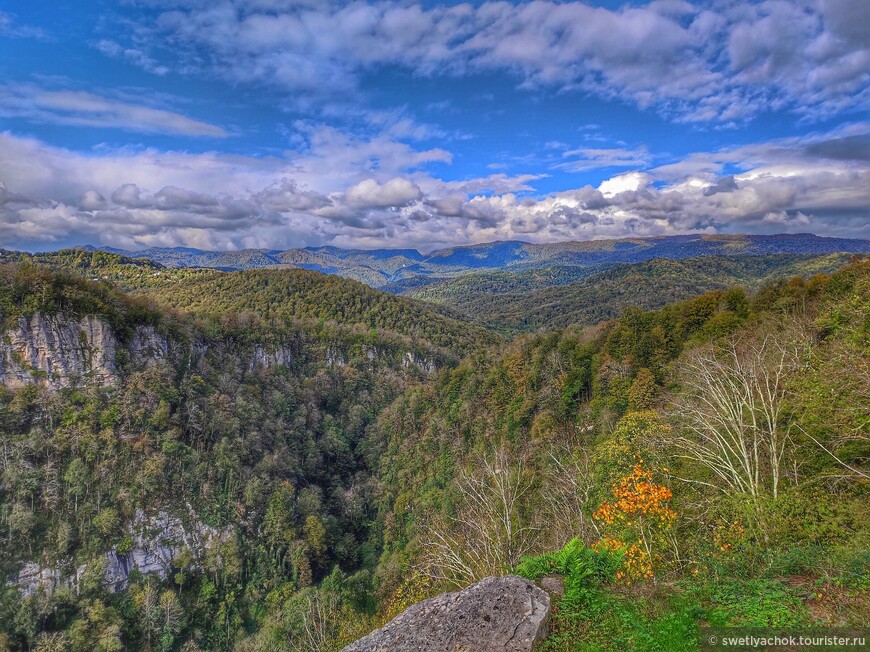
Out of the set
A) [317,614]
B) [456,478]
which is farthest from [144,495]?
[456,478]

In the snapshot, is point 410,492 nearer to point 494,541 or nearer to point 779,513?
point 494,541

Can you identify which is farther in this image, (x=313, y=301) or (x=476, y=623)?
(x=313, y=301)

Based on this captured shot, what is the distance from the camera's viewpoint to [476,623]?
7.47 metres

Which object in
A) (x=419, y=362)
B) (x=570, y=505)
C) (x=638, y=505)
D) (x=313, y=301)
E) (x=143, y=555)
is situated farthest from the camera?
(x=313, y=301)

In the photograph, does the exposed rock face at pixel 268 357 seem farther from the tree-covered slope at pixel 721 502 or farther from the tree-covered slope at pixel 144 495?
the tree-covered slope at pixel 721 502

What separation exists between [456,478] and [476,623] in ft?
154

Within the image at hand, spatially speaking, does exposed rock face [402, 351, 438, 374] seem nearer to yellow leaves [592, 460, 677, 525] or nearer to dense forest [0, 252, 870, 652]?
dense forest [0, 252, 870, 652]

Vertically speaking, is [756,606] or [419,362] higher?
[756,606]

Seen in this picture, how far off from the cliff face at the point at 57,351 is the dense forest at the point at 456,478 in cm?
93

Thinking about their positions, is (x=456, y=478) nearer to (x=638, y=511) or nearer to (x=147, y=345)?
(x=638, y=511)

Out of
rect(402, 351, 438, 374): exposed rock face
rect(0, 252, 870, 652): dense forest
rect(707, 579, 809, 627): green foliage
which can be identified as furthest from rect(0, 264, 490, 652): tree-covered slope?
rect(707, 579, 809, 627): green foliage

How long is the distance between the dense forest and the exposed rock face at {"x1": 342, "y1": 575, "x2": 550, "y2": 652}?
759 millimetres

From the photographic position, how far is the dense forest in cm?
933

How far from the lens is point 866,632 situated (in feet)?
19.0
